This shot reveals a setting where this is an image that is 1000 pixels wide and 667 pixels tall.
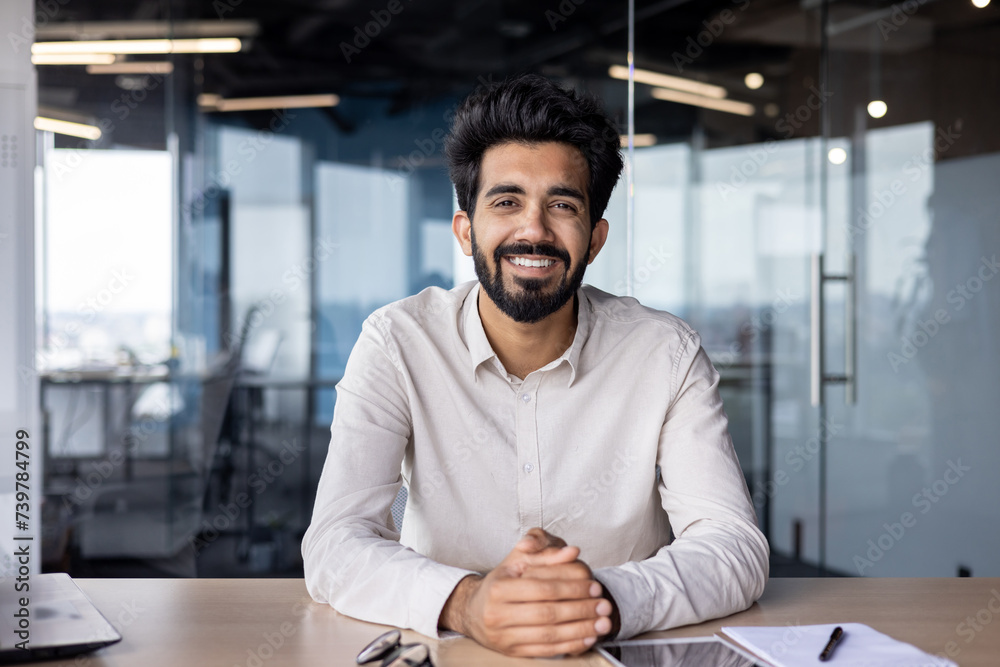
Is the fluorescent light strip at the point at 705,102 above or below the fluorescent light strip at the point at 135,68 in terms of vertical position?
below

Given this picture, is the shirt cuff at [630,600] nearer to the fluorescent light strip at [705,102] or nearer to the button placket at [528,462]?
the button placket at [528,462]

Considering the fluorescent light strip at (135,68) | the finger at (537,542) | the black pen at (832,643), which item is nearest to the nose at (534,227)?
the finger at (537,542)

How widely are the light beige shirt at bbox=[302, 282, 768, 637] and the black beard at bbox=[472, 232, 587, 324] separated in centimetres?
7

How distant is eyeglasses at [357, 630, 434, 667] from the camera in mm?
961

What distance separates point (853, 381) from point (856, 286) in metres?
0.40

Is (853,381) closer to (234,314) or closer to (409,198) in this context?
(409,198)

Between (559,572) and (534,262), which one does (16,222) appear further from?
(559,572)

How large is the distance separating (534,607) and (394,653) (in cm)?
18

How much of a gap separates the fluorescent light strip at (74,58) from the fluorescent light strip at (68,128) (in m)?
0.28

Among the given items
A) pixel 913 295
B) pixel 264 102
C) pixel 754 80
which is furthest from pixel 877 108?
pixel 264 102

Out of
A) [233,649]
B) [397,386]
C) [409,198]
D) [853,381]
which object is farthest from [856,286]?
[233,649]

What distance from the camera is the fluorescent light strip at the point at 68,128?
374 centimetres

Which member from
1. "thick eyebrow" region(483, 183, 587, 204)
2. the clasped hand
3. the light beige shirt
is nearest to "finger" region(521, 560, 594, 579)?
the clasped hand

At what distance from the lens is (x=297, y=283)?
4.54 metres
